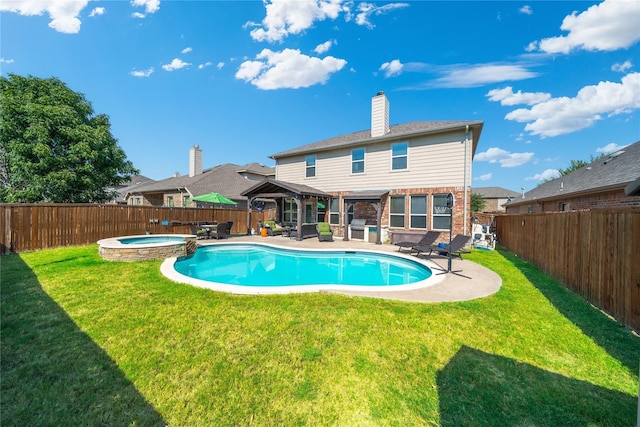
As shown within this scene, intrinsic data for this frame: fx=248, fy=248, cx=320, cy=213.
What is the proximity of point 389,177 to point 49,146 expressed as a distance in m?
19.8

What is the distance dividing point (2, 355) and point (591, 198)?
20.3 metres

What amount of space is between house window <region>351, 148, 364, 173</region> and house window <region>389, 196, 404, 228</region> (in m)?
2.85

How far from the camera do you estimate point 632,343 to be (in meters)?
3.60

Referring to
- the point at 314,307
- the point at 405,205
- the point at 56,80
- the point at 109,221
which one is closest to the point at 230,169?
the point at 56,80

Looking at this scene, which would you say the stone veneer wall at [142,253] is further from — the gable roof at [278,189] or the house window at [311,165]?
the house window at [311,165]

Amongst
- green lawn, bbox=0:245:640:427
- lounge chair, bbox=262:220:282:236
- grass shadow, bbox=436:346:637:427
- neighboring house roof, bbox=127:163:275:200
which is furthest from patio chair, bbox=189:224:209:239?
grass shadow, bbox=436:346:637:427

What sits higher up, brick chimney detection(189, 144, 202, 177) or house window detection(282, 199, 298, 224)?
brick chimney detection(189, 144, 202, 177)

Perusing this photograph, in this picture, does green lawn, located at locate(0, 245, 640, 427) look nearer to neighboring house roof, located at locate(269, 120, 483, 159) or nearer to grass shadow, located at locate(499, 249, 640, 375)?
grass shadow, located at locate(499, 249, 640, 375)

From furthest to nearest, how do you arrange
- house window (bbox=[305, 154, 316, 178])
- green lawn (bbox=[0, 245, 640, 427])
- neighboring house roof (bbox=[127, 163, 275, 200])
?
neighboring house roof (bbox=[127, 163, 275, 200]) < house window (bbox=[305, 154, 316, 178]) < green lawn (bbox=[0, 245, 640, 427])

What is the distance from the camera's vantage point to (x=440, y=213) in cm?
1315

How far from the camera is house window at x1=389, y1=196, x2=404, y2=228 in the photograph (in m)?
14.4

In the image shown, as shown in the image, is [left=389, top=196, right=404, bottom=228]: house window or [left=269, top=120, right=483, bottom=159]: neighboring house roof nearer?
[left=269, top=120, right=483, bottom=159]: neighboring house roof

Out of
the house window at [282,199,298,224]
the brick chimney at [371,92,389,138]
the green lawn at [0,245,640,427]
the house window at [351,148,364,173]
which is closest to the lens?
the green lawn at [0,245,640,427]

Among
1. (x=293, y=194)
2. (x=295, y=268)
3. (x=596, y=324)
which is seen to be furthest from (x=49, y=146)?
(x=596, y=324)
